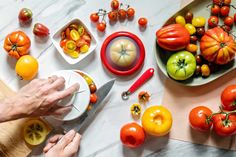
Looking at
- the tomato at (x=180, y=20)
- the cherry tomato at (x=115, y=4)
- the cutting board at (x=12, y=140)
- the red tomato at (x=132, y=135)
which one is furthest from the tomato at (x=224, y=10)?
the cutting board at (x=12, y=140)

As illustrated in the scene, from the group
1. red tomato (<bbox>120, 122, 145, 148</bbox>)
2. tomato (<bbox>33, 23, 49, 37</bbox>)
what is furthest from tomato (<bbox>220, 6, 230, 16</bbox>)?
tomato (<bbox>33, 23, 49, 37</bbox>)

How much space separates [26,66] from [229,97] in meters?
0.66

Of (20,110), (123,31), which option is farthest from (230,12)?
(20,110)

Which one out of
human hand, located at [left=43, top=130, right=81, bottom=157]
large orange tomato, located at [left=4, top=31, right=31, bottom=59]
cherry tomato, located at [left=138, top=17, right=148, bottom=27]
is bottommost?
human hand, located at [left=43, top=130, right=81, bottom=157]

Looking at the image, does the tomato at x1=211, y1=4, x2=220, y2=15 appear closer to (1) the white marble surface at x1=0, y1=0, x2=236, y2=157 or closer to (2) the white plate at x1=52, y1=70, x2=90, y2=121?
(1) the white marble surface at x1=0, y1=0, x2=236, y2=157

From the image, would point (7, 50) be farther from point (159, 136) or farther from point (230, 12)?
point (230, 12)

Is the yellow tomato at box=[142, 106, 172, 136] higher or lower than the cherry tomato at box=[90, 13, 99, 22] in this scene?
lower

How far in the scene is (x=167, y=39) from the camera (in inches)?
49.9

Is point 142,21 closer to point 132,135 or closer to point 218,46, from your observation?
point 218,46

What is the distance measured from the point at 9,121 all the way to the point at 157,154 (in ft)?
1.67

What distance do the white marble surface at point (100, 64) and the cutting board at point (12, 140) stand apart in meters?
0.13

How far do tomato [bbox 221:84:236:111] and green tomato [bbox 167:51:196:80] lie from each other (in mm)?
123

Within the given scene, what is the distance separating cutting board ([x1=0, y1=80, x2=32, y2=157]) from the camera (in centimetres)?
132

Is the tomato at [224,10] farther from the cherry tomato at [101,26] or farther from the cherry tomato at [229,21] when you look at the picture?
the cherry tomato at [101,26]
